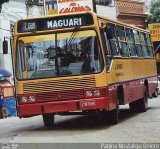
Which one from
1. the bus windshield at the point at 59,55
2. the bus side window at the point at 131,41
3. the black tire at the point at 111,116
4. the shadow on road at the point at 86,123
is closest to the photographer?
the bus windshield at the point at 59,55

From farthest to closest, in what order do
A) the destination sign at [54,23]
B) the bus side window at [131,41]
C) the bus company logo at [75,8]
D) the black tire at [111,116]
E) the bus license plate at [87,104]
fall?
the bus company logo at [75,8], the bus side window at [131,41], the black tire at [111,116], the destination sign at [54,23], the bus license plate at [87,104]

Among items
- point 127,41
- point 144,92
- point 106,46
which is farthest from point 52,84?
point 144,92

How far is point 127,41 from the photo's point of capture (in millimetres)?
19938

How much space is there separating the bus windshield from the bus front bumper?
717 mm

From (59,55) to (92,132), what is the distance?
222 centimetres

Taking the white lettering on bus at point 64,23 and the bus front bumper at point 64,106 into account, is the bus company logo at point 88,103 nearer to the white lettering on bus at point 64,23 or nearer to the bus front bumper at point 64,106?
the bus front bumper at point 64,106

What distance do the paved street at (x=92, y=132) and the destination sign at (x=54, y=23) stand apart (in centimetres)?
271

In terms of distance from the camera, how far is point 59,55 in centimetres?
1631

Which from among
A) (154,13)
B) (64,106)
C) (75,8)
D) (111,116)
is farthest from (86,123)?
(154,13)

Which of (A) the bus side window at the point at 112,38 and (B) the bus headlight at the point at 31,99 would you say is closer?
(B) the bus headlight at the point at 31,99

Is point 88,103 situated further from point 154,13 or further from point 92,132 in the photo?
point 154,13

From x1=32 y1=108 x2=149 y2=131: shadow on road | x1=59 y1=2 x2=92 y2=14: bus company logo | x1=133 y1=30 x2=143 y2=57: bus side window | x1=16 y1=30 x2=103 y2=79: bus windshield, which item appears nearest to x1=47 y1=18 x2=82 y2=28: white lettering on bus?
x1=16 y1=30 x2=103 y2=79: bus windshield

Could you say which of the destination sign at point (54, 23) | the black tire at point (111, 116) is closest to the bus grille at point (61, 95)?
the black tire at point (111, 116)

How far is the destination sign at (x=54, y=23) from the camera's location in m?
16.3
